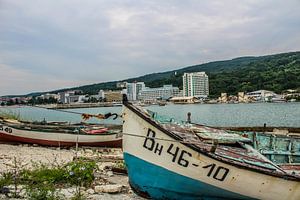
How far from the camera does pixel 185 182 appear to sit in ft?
23.5

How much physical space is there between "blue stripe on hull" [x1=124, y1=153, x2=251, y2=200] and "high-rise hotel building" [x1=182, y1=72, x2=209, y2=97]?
12918 cm

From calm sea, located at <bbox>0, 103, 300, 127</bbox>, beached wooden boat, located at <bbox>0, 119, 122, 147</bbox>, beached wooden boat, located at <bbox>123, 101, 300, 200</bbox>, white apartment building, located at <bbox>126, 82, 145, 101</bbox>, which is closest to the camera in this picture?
beached wooden boat, located at <bbox>123, 101, 300, 200</bbox>

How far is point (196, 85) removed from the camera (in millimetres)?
138375

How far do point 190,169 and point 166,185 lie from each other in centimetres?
66

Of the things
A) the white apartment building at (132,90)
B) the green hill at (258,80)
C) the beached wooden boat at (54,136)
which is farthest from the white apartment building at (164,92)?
the beached wooden boat at (54,136)

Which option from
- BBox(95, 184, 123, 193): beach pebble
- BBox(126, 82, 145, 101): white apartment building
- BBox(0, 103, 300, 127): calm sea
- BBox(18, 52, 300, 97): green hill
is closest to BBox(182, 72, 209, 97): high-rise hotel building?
BBox(18, 52, 300, 97): green hill

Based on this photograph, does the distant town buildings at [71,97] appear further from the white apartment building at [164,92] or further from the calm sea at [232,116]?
the calm sea at [232,116]

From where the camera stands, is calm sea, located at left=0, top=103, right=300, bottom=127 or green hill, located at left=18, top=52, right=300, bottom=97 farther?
green hill, located at left=18, top=52, right=300, bottom=97

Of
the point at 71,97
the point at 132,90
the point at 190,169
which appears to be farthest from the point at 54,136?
the point at 71,97

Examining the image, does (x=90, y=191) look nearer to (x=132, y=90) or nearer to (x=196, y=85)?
(x=132, y=90)

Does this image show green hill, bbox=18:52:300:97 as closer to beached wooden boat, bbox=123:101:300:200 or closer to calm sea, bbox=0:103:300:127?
calm sea, bbox=0:103:300:127

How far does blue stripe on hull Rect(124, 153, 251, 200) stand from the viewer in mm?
7113

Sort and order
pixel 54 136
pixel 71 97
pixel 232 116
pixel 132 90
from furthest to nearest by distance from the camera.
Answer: pixel 71 97
pixel 232 116
pixel 132 90
pixel 54 136

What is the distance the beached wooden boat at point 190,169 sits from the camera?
6805 mm
